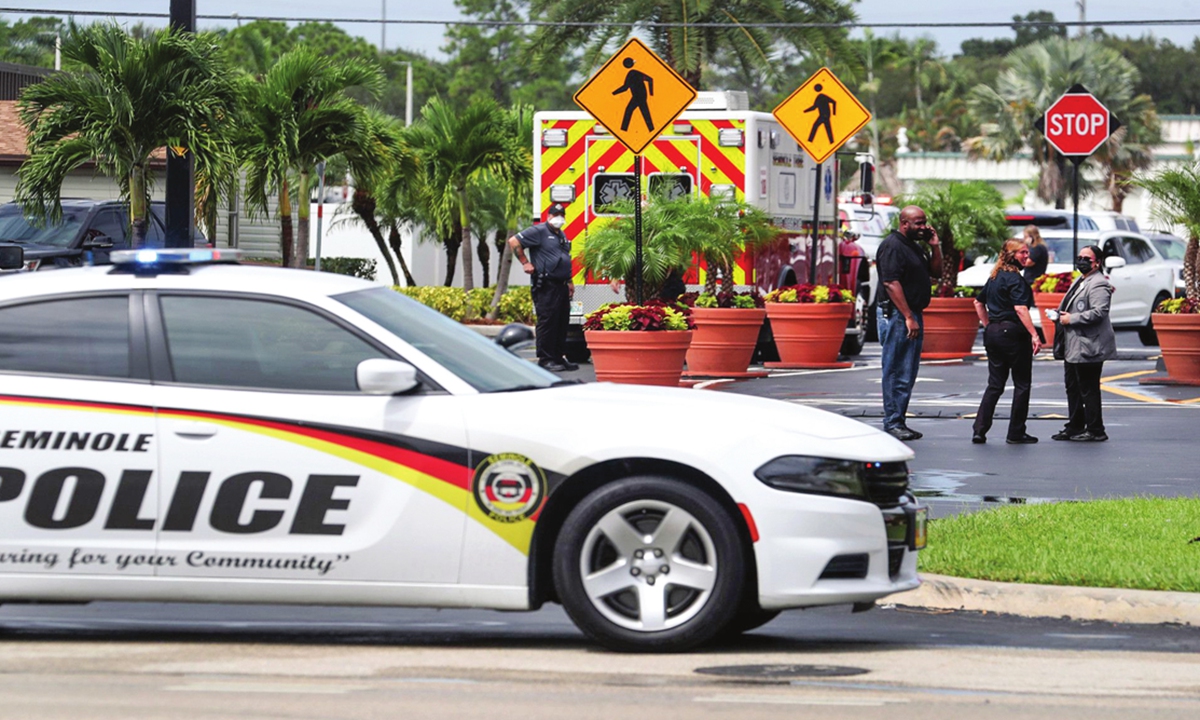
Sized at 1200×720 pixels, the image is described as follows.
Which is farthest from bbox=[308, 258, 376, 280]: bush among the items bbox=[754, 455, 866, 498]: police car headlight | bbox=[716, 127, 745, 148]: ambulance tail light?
bbox=[754, 455, 866, 498]: police car headlight

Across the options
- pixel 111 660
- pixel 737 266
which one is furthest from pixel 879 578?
pixel 737 266

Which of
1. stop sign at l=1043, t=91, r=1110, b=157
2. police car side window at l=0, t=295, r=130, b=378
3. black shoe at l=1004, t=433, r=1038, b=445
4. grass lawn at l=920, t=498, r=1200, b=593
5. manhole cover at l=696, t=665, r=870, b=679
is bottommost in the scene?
manhole cover at l=696, t=665, r=870, b=679

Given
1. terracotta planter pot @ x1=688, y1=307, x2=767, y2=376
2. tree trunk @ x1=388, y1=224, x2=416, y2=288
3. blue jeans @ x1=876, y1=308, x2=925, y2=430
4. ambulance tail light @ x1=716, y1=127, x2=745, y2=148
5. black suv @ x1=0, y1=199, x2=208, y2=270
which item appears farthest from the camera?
tree trunk @ x1=388, y1=224, x2=416, y2=288

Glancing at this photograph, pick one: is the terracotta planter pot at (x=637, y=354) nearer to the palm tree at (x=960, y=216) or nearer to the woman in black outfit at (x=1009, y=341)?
the woman in black outfit at (x=1009, y=341)

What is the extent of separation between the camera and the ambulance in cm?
2186

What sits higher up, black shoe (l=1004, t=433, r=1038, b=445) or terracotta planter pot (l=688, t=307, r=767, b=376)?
terracotta planter pot (l=688, t=307, r=767, b=376)

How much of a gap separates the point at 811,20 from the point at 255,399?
→ 31.2 m

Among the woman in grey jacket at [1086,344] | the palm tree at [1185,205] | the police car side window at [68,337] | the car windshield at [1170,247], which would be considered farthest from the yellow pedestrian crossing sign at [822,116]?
the police car side window at [68,337]

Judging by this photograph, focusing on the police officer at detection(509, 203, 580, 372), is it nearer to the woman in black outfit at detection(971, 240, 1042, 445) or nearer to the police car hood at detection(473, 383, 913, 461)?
the woman in black outfit at detection(971, 240, 1042, 445)

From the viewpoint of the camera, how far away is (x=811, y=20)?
36969mm

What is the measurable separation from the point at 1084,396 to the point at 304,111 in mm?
15730

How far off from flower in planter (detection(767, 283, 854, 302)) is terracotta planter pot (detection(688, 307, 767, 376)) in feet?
4.50

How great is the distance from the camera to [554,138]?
73.8 feet

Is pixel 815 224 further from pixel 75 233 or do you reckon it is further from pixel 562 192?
pixel 75 233
